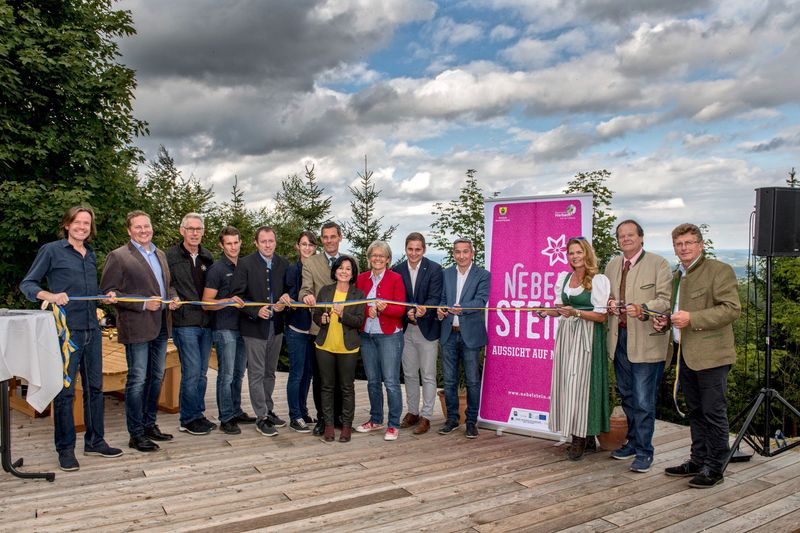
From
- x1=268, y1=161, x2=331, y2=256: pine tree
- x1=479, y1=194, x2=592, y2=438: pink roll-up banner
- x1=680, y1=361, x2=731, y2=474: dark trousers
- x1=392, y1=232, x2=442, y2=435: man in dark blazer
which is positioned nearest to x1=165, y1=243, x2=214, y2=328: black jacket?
x1=392, y1=232, x2=442, y2=435: man in dark blazer

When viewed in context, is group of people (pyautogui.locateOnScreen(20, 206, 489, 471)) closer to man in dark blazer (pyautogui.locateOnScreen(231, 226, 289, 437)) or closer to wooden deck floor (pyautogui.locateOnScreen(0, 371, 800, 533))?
man in dark blazer (pyautogui.locateOnScreen(231, 226, 289, 437))

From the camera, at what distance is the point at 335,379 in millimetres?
4996

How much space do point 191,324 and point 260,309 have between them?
599 mm

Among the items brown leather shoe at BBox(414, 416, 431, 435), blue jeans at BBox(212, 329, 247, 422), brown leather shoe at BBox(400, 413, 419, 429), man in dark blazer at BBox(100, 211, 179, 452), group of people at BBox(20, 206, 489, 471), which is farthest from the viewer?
brown leather shoe at BBox(400, 413, 419, 429)

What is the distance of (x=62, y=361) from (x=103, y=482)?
861 millimetres

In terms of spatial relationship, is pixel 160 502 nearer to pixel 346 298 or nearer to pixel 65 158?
pixel 346 298

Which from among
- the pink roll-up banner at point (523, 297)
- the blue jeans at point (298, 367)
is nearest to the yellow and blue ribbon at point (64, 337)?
the blue jeans at point (298, 367)

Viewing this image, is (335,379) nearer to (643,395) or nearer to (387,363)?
(387,363)

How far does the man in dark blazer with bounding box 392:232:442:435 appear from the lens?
16.8ft

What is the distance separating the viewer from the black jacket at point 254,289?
5020mm

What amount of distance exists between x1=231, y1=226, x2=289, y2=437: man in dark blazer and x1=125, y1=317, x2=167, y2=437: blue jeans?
67 centimetres

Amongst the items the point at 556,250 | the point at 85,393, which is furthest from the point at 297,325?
the point at 556,250

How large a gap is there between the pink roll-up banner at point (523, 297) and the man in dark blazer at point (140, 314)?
9.08 feet

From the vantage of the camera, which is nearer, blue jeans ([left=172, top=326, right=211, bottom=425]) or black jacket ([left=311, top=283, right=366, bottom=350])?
black jacket ([left=311, top=283, right=366, bottom=350])
